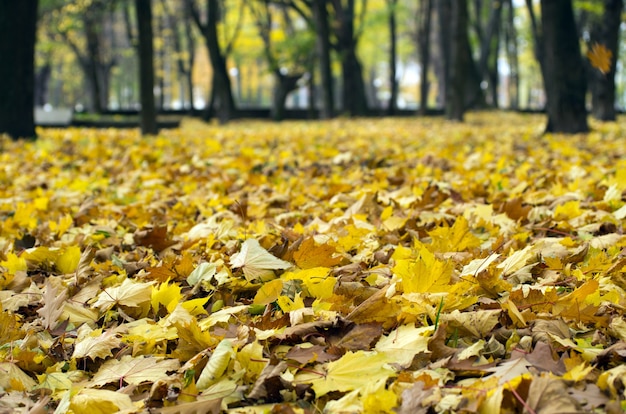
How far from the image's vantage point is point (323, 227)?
2.84 meters

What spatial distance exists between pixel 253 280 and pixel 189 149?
18.4 ft

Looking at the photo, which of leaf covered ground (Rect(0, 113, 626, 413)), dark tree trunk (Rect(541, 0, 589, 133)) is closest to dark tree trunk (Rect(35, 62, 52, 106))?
dark tree trunk (Rect(541, 0, 589, 133))

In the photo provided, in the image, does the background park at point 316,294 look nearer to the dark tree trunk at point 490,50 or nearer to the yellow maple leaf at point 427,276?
the yellow maple leaf at point 427,276

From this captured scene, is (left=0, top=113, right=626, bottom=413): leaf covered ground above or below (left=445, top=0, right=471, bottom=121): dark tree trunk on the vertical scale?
below

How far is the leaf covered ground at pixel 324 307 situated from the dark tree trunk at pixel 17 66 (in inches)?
239

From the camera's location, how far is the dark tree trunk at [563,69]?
8.95 m

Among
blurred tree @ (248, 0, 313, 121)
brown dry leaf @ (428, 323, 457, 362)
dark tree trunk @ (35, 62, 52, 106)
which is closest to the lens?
brown dry leaf @ (428, 323, 457, 362)

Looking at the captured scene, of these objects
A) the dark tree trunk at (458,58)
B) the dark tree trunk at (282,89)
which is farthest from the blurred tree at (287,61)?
the dark tree trunk at (458,58)

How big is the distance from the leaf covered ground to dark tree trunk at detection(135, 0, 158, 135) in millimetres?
7255

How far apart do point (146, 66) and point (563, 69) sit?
614cm

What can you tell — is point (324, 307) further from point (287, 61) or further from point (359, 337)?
point (287, 61)

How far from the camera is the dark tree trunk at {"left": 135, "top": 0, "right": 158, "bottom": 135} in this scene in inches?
404

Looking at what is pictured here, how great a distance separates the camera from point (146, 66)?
10531 mm

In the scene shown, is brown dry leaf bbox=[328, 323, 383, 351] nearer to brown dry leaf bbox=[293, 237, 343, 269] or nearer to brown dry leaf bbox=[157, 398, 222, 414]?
brown dry leaf bbox=[157, 398, 222, 414]
